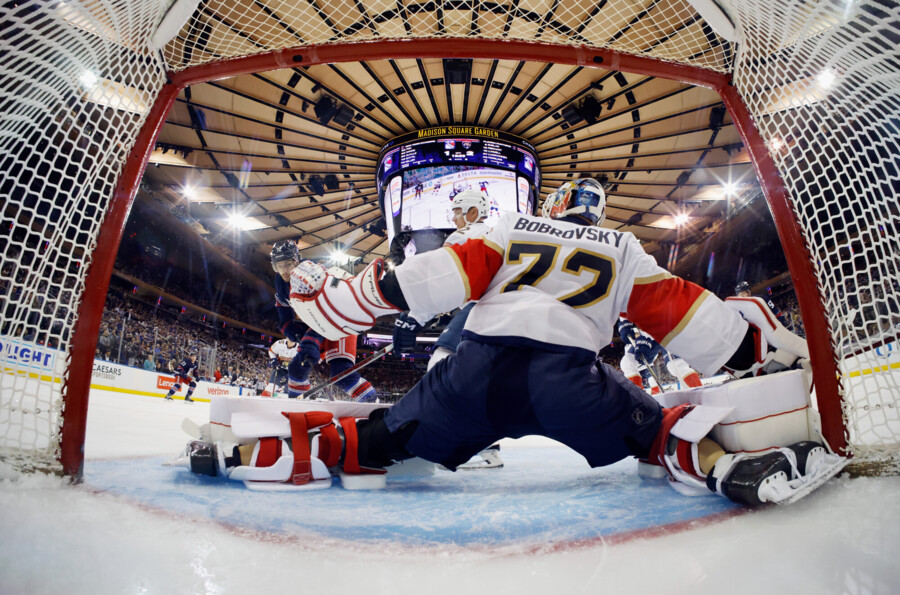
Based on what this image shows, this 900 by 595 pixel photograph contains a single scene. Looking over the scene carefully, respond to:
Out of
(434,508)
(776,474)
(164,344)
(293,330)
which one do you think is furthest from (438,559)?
(164,344)

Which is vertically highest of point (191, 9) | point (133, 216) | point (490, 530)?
point (133, 216)

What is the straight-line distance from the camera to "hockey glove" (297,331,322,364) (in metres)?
4.09

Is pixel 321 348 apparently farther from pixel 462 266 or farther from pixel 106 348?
pixel 106 348

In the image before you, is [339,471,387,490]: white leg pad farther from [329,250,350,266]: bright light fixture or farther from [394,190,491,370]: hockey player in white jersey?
[329,250,350,266]: bright light fixture

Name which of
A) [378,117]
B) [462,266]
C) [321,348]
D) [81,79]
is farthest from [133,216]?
[462,266]

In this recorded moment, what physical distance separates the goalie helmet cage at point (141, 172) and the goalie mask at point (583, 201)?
535mm

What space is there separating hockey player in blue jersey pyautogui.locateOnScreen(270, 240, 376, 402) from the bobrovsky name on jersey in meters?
2.43

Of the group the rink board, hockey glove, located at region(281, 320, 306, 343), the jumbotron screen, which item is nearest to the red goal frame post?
the rink board

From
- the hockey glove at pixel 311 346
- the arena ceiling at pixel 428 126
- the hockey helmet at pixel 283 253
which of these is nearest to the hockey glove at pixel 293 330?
the hockey glove at pixel 311 346

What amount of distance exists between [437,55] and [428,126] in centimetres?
556

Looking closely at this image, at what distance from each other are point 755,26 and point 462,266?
1.37m

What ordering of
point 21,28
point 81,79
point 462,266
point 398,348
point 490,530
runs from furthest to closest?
point 398,348 → point 81,79 → point 462,266 → point 21,28 → point 490,530

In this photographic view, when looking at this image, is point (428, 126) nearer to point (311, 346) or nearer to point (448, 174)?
point (448, 174)

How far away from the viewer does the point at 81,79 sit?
57.4 inches
